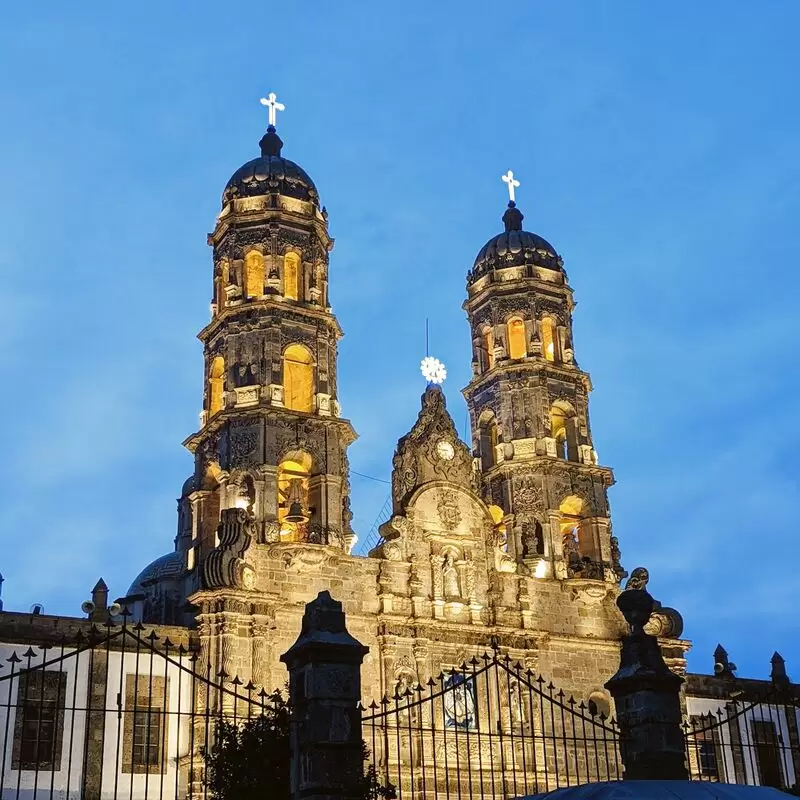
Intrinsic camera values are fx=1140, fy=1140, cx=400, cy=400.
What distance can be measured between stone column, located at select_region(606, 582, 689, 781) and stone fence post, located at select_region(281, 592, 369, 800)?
14.9ft

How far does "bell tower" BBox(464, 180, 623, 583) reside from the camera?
1502 inches

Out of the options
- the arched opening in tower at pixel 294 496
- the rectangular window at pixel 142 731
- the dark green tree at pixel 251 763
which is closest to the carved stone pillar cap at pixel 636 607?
the dark green tree at pixel 251 763

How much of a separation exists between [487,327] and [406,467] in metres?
9.39

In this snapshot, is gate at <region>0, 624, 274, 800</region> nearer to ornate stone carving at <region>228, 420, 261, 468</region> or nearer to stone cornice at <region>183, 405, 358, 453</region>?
ornate stone carving at <region>228, 420, 261, 468</region>

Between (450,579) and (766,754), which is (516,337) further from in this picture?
(766,754)

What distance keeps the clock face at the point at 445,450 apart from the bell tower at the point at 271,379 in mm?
2765

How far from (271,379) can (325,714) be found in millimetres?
21369

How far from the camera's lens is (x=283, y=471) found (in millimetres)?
34281

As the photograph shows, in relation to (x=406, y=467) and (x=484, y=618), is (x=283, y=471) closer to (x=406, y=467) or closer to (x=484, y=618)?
(x=406, y=467)

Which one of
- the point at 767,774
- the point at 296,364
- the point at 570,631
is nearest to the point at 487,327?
the point at 296,364

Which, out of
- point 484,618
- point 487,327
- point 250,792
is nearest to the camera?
point 250,792

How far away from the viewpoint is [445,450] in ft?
116

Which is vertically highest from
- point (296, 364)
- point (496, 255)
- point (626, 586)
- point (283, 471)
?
point (496, 255)

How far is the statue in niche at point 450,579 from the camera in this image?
33375mm
